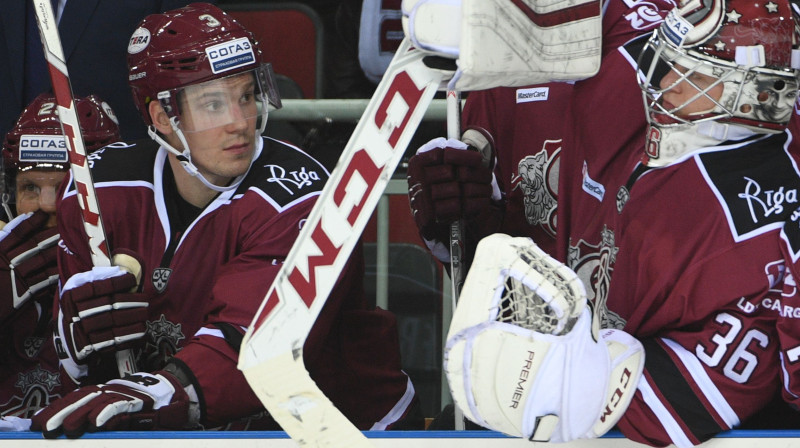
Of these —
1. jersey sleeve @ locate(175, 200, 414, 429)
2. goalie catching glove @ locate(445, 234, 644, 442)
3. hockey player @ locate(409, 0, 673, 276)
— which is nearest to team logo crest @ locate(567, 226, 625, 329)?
hockey player @ locate(409, 0, 673, 276)

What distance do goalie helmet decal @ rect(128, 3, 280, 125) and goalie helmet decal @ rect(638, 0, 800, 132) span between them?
97cm

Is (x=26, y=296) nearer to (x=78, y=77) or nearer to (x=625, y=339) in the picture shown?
(x=78, y=77)

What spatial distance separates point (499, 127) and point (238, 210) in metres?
0.59

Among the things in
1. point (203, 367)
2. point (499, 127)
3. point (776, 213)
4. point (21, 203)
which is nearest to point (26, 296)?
point (21, 203)

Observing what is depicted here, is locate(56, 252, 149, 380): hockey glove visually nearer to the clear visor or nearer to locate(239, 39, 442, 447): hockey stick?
the clear visor

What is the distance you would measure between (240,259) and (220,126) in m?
0.33

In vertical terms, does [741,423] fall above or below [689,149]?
below

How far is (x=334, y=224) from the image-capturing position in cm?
155

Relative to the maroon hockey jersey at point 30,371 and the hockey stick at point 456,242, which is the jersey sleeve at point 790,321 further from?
the maroon hockey jersey at point 30,371

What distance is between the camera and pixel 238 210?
7.72ft

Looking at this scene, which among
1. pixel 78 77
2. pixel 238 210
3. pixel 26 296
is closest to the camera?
pixel 238 210

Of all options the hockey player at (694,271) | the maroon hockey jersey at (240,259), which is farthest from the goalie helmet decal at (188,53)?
the hockey player at (694,271)

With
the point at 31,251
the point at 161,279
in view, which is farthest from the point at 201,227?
the point at 31,251

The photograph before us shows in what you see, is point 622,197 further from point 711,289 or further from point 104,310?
point 104,310
